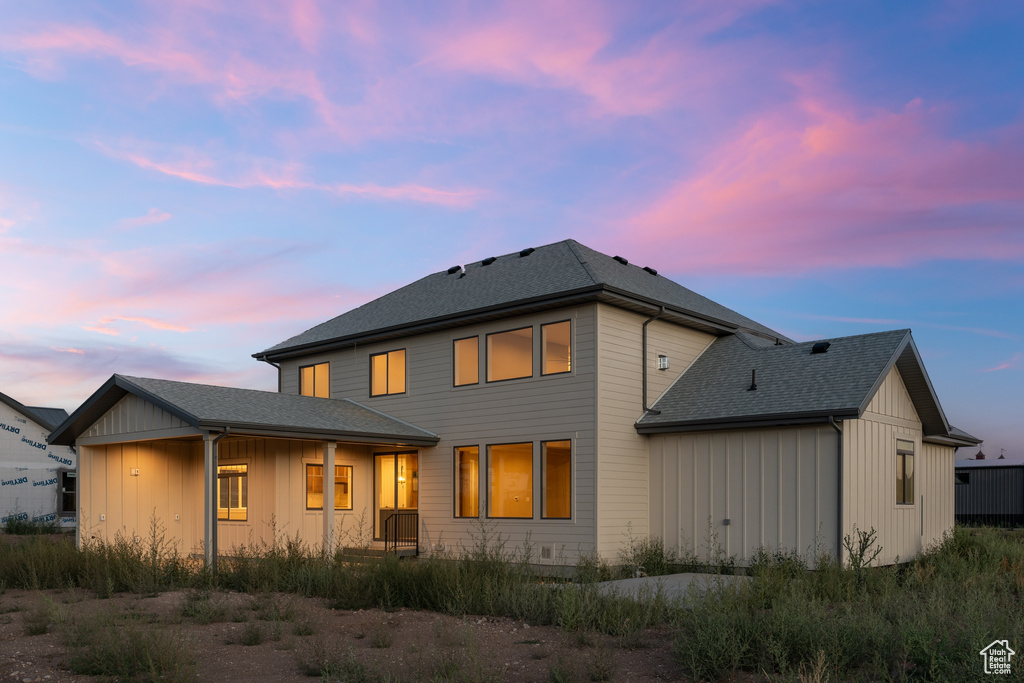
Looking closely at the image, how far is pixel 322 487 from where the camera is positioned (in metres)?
19.4

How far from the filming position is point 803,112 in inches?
623

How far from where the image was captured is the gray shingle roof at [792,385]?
49.4ft

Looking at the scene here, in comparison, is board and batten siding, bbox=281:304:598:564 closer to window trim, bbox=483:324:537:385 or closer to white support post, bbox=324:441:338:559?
window trim, bbox=483:324:537:385

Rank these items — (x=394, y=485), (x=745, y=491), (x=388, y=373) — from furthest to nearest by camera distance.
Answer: (x=388, y=373) → (x=394, y=485) → (x=745, y=491)

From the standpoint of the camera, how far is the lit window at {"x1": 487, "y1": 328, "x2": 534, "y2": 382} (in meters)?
17.7

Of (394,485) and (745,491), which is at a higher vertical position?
(745,491)

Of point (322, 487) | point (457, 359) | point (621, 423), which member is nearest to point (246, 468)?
point (322, 487)

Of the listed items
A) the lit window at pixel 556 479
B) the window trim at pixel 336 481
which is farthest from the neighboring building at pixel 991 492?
the window trim at pixel 336 481

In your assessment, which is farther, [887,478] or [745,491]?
[887,478]

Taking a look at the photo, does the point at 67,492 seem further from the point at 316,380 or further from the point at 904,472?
the point at 904,472

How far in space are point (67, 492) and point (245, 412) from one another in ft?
56.9

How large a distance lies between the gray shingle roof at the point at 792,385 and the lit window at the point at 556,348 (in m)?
1.95

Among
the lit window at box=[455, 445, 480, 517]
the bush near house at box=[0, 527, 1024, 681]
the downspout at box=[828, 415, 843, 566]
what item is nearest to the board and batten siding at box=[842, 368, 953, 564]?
the downspout at box=[828, 415, 843, 566]

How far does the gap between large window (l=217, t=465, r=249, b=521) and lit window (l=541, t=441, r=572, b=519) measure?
711 cm
